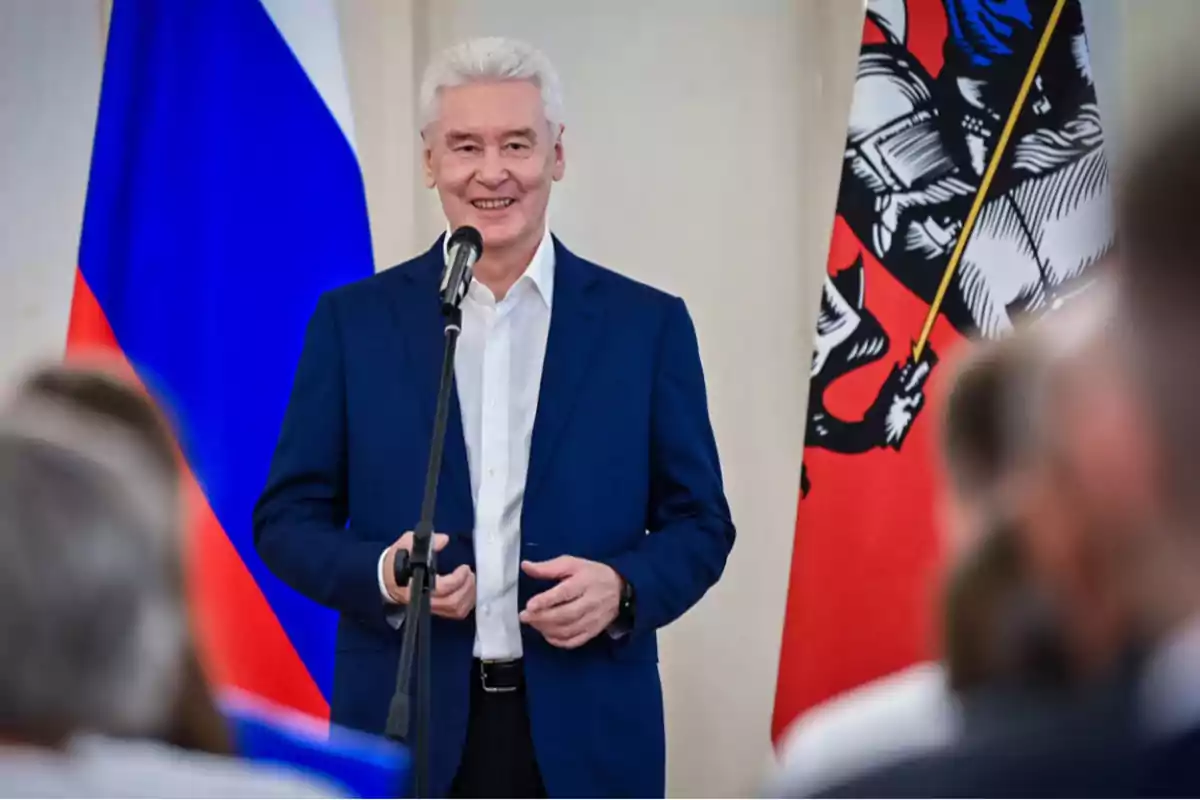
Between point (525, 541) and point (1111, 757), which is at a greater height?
point (525, 541)

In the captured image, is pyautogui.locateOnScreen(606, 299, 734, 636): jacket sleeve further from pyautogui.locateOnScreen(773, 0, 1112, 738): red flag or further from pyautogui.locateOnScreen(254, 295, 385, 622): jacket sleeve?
pyautogui.locateOnScreen(773, 0, 1112, 738): red flag

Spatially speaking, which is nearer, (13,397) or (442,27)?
(13,397)

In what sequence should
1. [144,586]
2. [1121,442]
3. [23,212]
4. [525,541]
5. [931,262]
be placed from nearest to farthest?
[1121,442] → [144,586] → [525,541] → [931,262] → [23,212]

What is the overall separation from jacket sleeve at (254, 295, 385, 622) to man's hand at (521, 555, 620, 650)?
0.25m

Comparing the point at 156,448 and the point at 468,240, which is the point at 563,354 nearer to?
the point at 468,240

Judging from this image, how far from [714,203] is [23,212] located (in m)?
1.70

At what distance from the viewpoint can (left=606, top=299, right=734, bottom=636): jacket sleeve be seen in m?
2.03

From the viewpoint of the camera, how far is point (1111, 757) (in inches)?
22.0

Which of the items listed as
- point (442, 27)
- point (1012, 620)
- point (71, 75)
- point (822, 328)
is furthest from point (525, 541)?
point (71, 75)

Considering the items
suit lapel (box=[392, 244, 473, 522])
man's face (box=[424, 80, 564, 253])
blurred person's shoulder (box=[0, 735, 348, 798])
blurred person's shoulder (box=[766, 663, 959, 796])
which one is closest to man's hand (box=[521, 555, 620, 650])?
suit lapel (box=[392, 244, 473, 522])

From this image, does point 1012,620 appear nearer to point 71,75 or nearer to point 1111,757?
point 1111,757

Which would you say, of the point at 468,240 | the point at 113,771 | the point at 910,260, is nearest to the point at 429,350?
the point at 468,240

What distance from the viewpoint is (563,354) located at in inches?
86.1

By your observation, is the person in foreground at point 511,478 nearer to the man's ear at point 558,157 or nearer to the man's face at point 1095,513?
the man's ear at point 558,157
